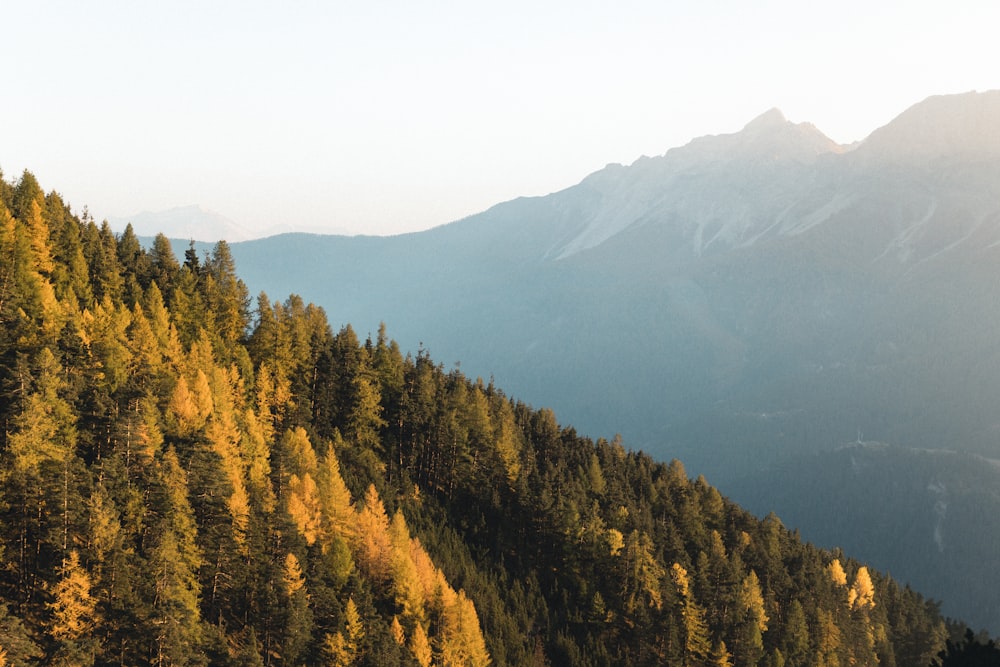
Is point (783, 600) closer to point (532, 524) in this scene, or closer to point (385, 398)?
point (532, 524)

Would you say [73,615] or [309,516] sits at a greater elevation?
[73,615]

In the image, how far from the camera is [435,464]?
109 metres

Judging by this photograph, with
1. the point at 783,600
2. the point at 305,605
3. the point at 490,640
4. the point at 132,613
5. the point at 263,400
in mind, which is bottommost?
the point at 783,600

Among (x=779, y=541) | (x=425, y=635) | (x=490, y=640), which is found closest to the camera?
(x=425, y=635)

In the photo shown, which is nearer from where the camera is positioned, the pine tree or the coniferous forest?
the pine tree

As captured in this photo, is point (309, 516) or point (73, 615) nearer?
point (73, 615)

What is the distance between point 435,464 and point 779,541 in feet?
219

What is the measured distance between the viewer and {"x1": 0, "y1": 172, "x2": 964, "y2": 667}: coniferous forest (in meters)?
51.8

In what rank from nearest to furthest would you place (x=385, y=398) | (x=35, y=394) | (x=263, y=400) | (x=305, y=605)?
(x=35, y=394) → (x=305, y=605) → (x=263, y=400) → (x=385, y=398)

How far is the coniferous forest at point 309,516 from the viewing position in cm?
5175

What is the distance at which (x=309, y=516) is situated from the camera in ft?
233

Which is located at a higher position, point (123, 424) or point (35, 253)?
point (35, 253)

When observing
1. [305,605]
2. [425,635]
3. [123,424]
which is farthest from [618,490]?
[123,424]

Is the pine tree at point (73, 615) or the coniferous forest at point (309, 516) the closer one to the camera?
the pine tree at point (73, 615)
